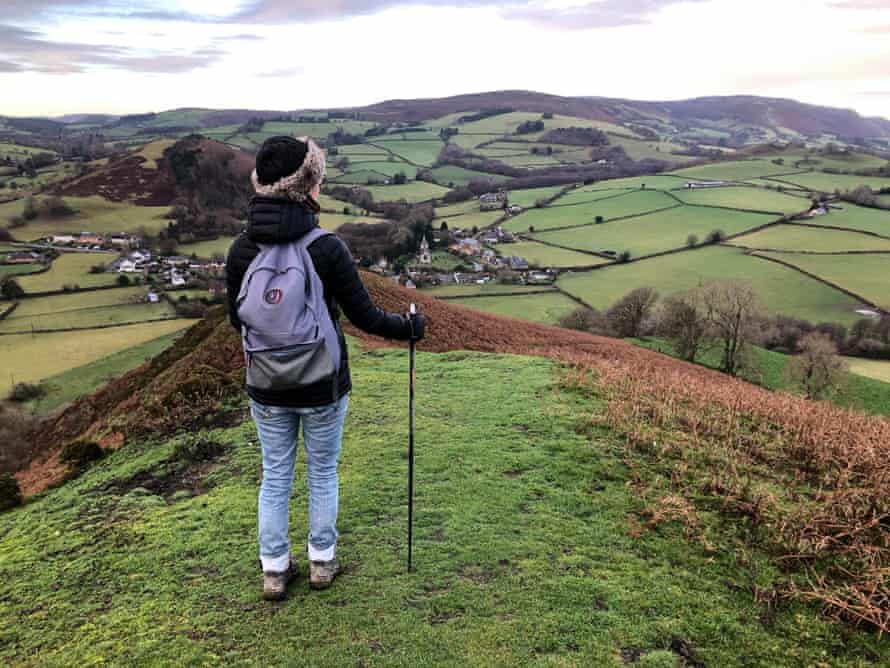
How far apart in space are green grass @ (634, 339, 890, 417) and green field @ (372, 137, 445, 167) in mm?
97488

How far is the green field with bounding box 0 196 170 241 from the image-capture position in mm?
72750

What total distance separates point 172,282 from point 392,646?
184 feet

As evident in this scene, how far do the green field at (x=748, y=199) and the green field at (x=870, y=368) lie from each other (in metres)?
39.2

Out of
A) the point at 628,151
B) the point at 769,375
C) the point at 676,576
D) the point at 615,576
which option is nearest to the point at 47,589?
the point at 615,576

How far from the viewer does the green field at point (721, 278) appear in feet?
142

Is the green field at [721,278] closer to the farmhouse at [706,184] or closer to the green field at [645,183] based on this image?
the farmhouse at [706,184]

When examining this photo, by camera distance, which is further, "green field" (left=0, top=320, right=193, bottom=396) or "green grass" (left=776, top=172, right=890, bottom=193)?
"green grass" (left=776, top=172, right=890, bottom=193)

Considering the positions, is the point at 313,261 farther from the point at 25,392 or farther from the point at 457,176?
the point at 457,176

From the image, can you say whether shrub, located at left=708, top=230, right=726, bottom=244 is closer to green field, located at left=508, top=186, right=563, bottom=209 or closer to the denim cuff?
green field, located at left=508, top=186, right=563, bottom=209

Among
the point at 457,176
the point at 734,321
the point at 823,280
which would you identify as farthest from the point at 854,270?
the point at 457,176

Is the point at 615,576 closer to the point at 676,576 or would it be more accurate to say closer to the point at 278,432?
the point at 676,576

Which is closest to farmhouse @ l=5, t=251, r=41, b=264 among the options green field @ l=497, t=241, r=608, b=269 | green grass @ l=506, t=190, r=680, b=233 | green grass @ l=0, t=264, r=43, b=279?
green grass @ l=0, t=264, r=43, b=279

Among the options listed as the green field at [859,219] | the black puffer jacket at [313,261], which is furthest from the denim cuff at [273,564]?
the green field at [859,219]

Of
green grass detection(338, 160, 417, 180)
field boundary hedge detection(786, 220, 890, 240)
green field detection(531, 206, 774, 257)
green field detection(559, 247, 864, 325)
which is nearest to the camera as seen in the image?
green field detection(559, 247, 864, 325)
